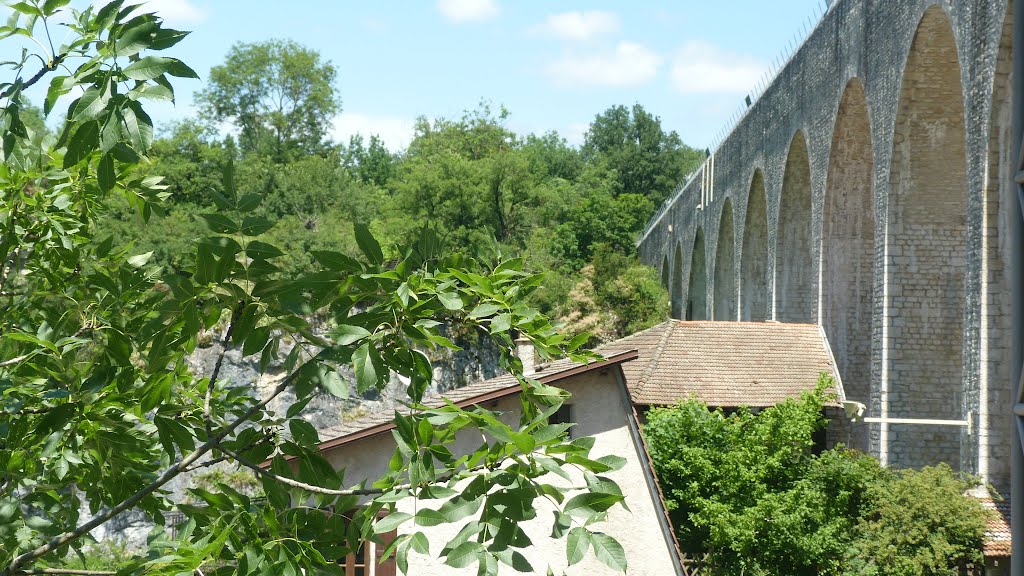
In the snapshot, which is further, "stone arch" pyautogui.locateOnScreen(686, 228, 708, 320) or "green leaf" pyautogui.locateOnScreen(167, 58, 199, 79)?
"stone arch" pyautogui.locateOnScreen(686, 228, 708, 320)

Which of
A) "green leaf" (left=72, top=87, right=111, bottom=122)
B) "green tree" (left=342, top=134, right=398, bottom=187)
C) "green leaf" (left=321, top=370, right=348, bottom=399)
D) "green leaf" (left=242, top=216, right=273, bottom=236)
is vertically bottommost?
"green leaf" (left=321, top=370, right=348, bottom=399)

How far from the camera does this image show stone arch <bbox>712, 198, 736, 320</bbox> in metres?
33.8

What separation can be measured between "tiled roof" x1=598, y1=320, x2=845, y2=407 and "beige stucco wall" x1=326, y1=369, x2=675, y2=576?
4.09 metres

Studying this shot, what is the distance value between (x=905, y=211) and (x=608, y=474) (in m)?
7.70

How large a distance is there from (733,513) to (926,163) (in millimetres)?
6107

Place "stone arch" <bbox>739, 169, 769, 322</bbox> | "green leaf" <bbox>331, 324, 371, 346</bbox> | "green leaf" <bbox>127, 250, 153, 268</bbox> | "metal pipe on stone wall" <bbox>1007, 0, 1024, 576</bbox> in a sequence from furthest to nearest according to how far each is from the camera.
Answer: "stone arch" <bbox>739, 169, 769, 322</bbox>, "green leaf" <bbox>127, 250, 153, 268</bbox>, "metal pipe on stone wall" <bbox>1007, 0, 1024, 576</bbox>, "green leaf" <bbox>331, 324, 371, 346</bbox>

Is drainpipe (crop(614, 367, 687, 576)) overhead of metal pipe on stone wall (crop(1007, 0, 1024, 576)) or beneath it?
beneath

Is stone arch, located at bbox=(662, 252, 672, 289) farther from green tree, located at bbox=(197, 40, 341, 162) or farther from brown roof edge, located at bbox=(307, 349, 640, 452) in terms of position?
brown roof edge, located at bbox=(307, 349, 640, 452)

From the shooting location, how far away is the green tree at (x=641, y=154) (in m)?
68.6

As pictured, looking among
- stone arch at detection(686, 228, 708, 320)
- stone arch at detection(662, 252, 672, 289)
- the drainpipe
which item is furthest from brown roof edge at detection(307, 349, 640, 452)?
stone arch at detection(662, 252, 672, 289)

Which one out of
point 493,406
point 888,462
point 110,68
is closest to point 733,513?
point 888,462

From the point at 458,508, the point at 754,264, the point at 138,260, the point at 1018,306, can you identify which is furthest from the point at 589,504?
the point at 754,264

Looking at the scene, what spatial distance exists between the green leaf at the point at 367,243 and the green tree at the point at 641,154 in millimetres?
62717

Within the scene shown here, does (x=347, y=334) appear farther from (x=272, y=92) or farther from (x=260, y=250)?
(x=272, y=92)
